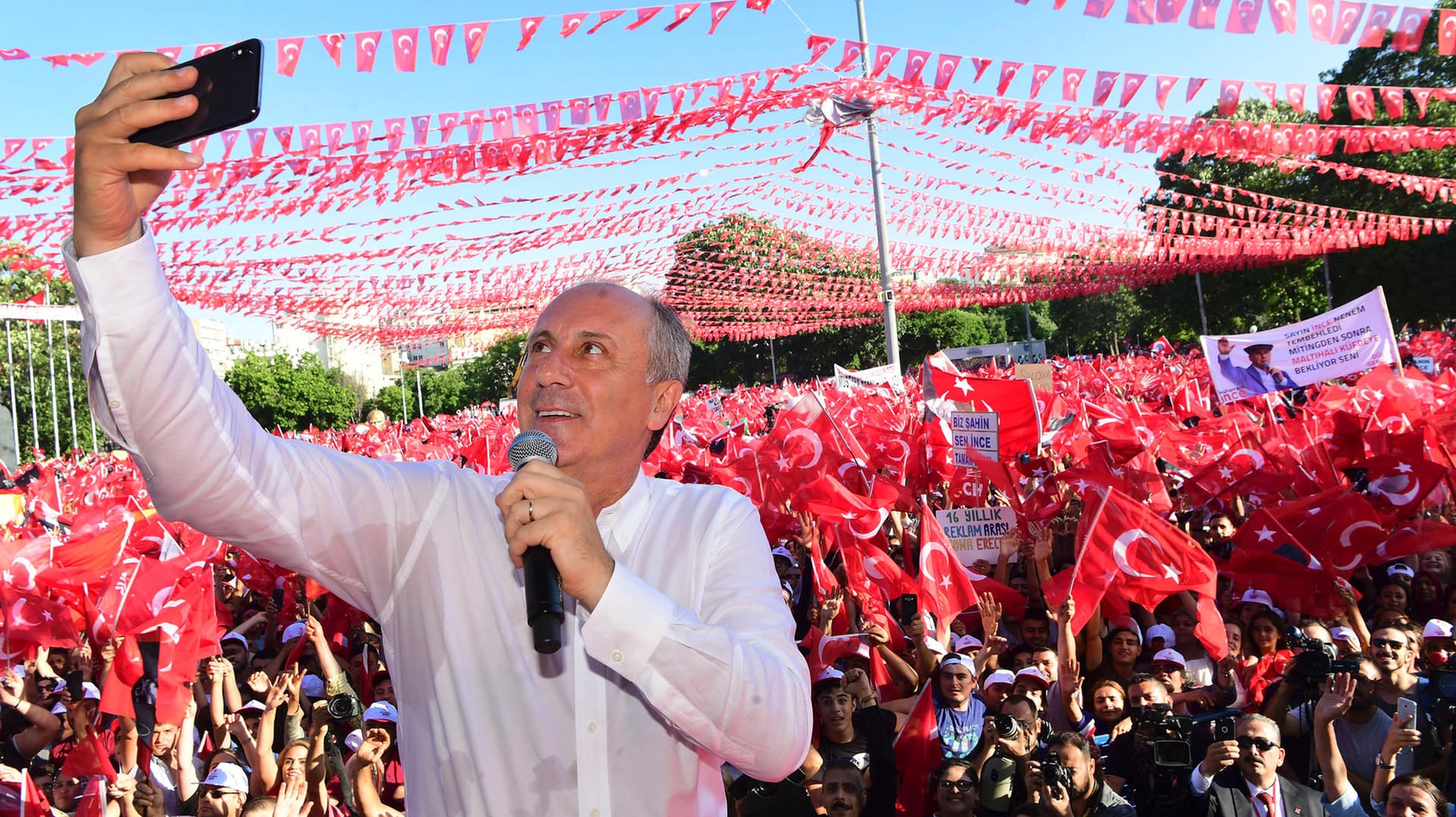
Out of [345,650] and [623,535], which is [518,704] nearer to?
[623,535]

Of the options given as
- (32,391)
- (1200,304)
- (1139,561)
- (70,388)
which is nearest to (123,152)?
(1139,561)

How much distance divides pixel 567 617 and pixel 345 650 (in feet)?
24.4

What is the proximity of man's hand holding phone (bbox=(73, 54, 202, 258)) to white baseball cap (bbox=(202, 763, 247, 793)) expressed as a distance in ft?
14.6

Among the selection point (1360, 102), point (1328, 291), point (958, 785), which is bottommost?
point (958, 785)

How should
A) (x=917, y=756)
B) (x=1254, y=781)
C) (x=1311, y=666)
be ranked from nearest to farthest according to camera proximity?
(x=1254, y=781)
(x=1311, y=666)
(x=917, y=756)

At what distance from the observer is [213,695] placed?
6738 millimetres

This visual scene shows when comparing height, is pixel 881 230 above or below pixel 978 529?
above

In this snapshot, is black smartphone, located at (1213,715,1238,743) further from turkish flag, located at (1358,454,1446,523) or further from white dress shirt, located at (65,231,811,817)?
turkish flag, located at (1358,454,1446,523)

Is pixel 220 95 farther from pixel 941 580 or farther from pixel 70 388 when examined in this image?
pixel 70 388

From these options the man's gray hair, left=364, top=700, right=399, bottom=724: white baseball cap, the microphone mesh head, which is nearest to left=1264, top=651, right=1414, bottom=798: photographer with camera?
left=364, top=700, right=399, bottom=724: white baseball cap

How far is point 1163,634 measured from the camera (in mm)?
7441

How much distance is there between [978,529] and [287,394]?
49.9 metres

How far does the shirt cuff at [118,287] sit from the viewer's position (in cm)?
133

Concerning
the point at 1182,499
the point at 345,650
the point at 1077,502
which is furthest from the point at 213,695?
the point at 1182,499
